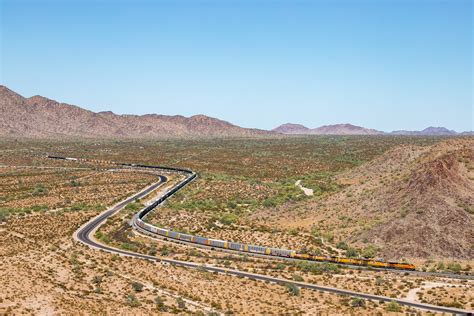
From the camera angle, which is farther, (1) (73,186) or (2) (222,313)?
(1) (73,186)

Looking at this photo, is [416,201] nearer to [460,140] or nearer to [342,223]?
[342,223]

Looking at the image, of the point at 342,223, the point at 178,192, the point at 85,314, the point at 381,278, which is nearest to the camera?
the point at 85,314

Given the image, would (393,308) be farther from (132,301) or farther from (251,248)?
(251,248)

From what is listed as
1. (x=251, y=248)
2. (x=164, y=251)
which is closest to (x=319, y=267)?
(x=251, y=248)

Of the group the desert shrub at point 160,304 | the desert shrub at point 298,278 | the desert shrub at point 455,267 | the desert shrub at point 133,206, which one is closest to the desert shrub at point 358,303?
the desert shrub at point 298,278

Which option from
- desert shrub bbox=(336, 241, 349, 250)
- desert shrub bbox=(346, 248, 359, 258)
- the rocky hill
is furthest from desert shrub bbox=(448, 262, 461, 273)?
desert shrub bbox=(336, 241, 349, 250)

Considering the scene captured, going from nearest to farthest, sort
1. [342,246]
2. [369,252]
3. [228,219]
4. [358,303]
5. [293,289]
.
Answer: [358,303] → [293,289] → [369,252] → [342,246] → [228,219]

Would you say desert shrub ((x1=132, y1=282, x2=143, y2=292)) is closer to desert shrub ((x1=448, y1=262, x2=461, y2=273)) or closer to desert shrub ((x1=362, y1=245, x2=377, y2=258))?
desert shrub ((x1=362, y1=245, x2=377, y2=258))

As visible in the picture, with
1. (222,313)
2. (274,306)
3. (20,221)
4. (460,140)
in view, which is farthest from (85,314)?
(460,140)
